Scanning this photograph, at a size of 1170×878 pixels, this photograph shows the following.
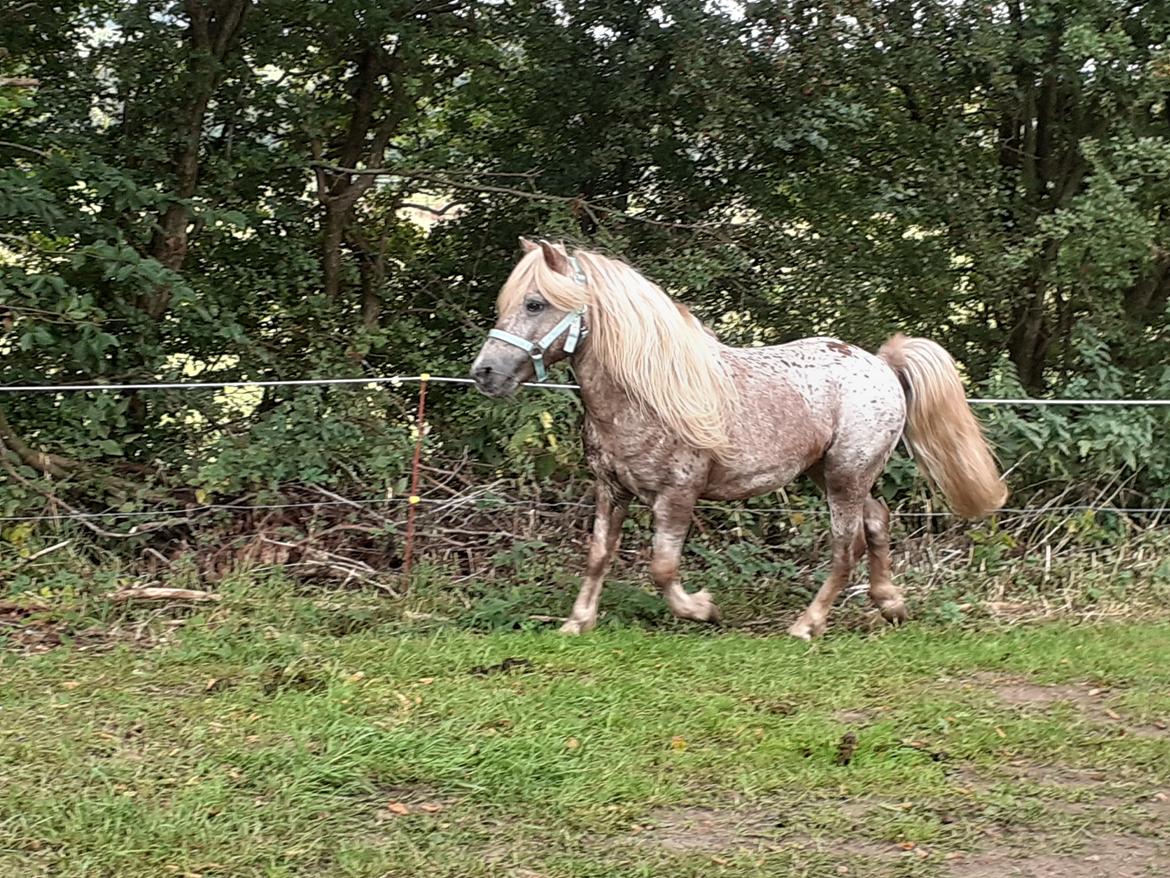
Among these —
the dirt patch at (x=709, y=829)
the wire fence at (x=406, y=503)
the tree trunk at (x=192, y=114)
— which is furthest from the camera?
the tree trunk at (x=192, y=114)

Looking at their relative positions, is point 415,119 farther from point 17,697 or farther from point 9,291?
point 17,697

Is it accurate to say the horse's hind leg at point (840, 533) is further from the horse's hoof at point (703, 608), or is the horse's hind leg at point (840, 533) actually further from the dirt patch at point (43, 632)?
the dirt patch at point (43, 632)

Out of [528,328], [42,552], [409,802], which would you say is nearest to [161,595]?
[42,552]

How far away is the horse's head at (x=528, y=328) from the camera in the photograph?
4.51 metres

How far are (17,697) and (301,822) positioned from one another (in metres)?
1.58

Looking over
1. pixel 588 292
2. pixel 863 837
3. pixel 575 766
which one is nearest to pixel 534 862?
pixel 575 766

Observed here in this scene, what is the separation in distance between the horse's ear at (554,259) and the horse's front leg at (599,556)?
39.3 inches

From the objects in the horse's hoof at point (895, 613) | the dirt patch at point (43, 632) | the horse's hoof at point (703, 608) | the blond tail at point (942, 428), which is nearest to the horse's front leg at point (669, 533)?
the horse's hoof at point (703, 608)

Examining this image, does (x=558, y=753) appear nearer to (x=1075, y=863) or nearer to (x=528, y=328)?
(x=1075, y=863)

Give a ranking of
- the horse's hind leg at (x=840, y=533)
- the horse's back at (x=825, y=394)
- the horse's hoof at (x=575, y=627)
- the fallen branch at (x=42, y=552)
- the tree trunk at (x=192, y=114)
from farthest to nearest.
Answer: the tree trunk at (x=192, y=114), the fallen branch at (x=42, y=552), the horse's hind leg at (x=840, y=533), the horse's back at (x=825, y=394), the horse's hoof at (x=575, y=627)

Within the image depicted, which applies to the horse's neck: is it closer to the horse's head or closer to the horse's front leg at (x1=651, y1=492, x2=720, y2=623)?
the horse's head

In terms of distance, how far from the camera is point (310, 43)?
7387 millimetres

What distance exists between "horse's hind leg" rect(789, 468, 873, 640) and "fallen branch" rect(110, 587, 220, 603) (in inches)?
109

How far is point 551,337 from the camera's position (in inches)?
179
